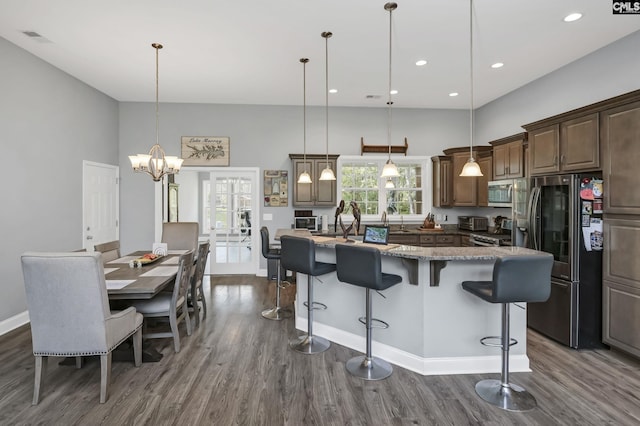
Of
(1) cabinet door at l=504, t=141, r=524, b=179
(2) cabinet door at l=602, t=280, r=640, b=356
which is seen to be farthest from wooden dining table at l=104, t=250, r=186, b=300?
(1) cabinet door at l=504, t=141, r=524, b=179

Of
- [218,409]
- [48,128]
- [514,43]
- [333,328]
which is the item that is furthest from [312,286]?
[48,128]

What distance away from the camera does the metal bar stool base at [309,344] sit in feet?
10.8

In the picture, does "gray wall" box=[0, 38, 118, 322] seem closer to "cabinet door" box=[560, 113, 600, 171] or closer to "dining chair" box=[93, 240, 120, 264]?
"dining chair" box=[93, 240, 120, 264]

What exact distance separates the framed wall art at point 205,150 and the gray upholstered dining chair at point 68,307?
4.20 metres

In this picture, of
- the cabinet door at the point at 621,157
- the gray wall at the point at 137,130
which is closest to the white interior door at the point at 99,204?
the gray wall at the point at 137,130

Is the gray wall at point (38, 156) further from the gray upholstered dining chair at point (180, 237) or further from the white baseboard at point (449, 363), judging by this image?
the white baseboard at point (449, 363)

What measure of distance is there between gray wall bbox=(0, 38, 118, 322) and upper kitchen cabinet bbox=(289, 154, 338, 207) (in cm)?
322

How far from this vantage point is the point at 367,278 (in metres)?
2.69

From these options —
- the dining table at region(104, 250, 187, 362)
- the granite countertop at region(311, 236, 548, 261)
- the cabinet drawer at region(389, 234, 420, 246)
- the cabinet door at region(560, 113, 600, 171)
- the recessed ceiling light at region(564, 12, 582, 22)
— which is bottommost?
the dining table at region(104, 250, 187, 362)

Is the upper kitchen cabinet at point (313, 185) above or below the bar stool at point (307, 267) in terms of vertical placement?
above

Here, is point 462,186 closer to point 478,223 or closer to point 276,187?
point 478,223

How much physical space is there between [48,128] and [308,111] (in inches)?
154

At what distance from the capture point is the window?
6617mm

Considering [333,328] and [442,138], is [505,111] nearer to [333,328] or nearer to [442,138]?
[442,138]
